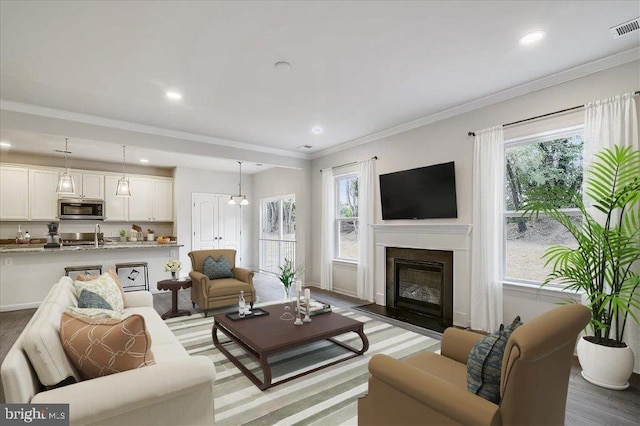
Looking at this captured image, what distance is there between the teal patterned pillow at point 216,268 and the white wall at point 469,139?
218 centimetres

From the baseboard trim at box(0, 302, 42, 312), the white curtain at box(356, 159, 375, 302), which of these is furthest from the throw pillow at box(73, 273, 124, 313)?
the white curtain at box(356, 159, 375, 302)

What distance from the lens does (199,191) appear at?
7.88 m

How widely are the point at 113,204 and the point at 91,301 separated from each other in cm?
545

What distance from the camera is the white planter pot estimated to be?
2.45 m

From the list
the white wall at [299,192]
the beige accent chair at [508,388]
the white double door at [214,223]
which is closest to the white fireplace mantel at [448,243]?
the white wall at [299,192]

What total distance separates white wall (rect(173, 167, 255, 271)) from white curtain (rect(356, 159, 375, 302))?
4.38 m

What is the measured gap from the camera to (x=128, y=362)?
1596mm

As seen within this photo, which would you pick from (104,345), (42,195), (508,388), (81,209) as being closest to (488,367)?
(508,388)

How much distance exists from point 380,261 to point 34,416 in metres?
4.45

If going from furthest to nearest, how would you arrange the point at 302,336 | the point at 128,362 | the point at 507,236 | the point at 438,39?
the point at 507,236
the point at 302,336
the point at 438,39
the point at 128,362

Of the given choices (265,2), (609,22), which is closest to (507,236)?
(609,22)

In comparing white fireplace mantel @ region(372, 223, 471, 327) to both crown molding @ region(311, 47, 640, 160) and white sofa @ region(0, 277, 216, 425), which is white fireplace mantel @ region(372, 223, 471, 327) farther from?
white sofa @ region(0, 277, 216, 425)

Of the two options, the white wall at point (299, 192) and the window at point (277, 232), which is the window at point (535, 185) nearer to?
the white wall at point (299, 192)

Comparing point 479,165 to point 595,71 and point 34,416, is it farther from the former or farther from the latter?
point 34,416
